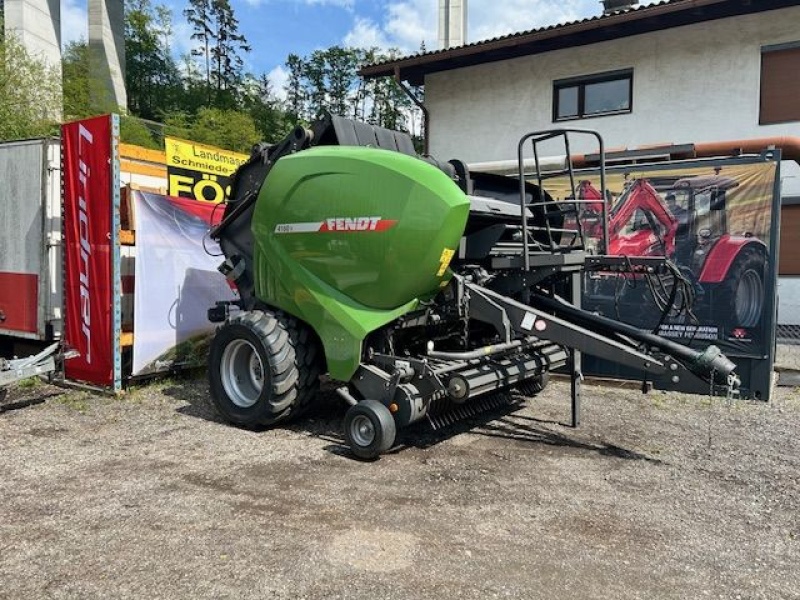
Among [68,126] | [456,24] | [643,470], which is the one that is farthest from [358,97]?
[643,470]

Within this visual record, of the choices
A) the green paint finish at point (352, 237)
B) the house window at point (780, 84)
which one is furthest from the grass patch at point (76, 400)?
the house window at point (780, 84)

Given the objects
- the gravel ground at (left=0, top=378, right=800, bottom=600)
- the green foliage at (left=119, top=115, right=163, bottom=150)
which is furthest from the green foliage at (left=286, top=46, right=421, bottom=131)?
the gravel ground at (left=0, top=378, right=800, bottom=600)

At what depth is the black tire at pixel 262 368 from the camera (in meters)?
5.36

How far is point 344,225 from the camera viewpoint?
509 centimetres

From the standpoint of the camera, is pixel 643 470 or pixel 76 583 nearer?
pixel 76 583

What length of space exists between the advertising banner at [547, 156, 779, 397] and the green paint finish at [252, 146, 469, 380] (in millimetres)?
2962

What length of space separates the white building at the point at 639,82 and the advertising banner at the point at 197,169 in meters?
6.78

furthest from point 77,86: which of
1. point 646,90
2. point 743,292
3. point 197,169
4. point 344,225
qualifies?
point 743,292

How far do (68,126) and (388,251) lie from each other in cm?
412

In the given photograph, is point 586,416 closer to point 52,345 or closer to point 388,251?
point 388,251

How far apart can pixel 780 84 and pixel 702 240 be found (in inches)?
230

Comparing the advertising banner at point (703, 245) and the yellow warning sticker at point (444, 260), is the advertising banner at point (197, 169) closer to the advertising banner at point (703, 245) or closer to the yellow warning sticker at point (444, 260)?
the yellow warning sticker at point (444, 260)

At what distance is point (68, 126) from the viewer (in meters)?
6.86

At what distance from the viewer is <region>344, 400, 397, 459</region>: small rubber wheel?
471cm
